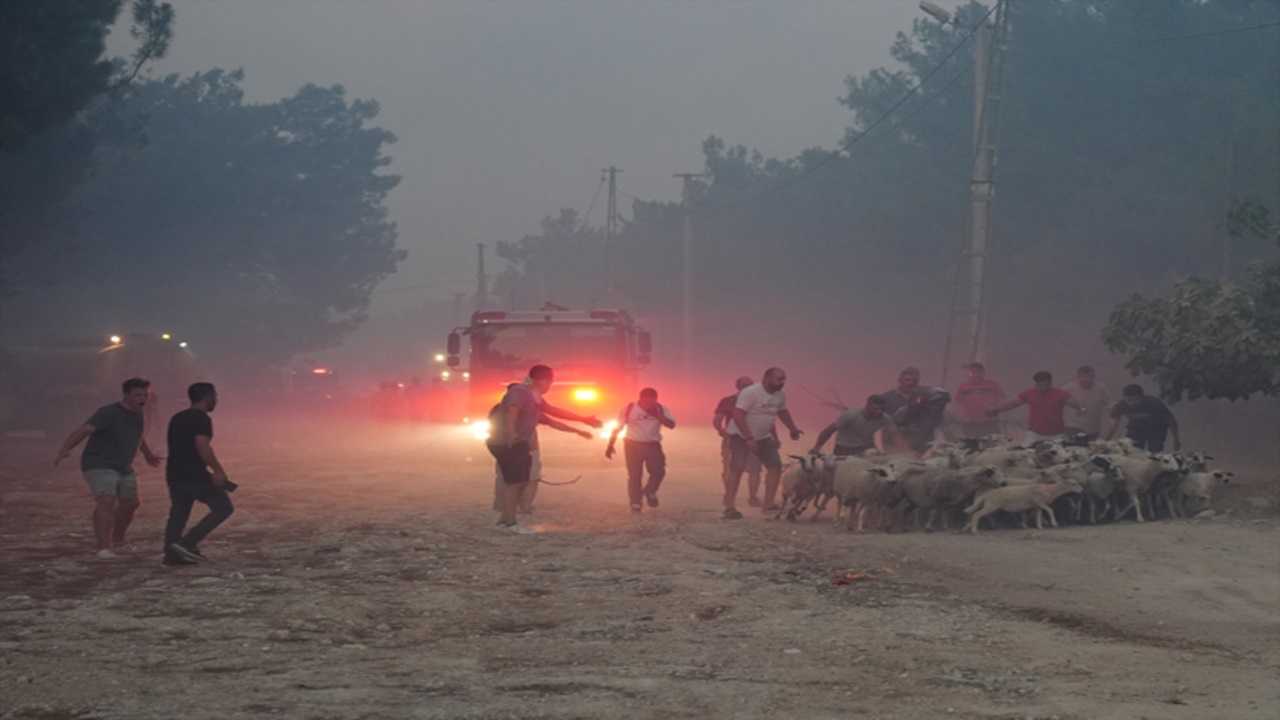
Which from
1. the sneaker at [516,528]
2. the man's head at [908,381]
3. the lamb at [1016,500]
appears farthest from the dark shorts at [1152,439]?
the sneaker at [516,528]

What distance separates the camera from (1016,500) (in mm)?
14938

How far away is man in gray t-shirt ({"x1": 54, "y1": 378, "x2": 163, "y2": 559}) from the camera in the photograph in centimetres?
1267

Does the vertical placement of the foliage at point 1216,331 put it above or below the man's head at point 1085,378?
above

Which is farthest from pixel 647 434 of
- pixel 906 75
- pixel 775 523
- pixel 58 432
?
pixel 906 75

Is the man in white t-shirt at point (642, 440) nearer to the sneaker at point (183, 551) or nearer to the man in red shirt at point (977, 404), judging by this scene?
the man in red shirt at point (977, 404)

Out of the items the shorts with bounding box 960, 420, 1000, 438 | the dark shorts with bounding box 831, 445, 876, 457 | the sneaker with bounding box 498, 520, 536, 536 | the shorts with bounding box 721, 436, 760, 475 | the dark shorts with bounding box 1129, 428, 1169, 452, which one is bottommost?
the sneaker with bounding box 498, 520, 536, 536

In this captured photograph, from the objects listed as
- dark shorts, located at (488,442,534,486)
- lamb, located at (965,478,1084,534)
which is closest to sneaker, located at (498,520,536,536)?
dark shorts, located at (488,442,534,486)

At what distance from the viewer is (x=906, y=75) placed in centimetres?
5697

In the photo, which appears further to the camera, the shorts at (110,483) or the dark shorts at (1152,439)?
the dark shorts at (1152,439)

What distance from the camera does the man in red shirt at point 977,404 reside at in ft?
67.3

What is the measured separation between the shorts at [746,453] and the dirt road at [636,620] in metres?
0.65

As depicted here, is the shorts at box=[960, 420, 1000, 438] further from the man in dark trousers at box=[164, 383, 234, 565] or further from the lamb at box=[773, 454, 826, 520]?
the man in dark trousers at box=[164, 383, 234, 565]

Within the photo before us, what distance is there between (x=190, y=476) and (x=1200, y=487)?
10.8 m

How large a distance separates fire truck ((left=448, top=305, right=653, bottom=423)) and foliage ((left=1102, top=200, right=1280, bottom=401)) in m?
8.14
